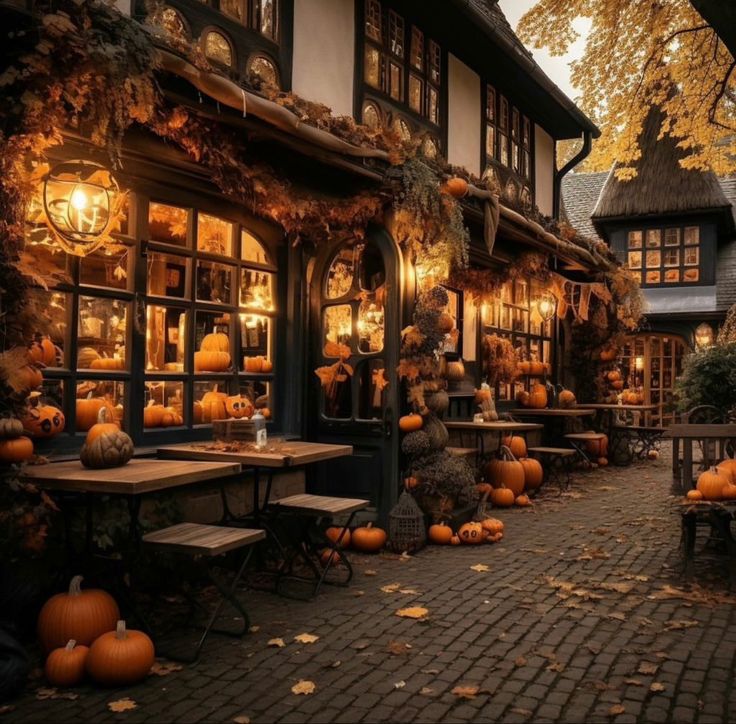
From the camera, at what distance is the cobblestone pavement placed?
369 centimetres

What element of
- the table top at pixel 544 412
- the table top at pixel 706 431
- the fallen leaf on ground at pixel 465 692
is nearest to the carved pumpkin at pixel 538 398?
the table top at pixel 544 412

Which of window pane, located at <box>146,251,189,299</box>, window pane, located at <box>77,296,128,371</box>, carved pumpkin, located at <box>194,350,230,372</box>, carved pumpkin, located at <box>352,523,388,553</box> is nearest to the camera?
window pane, located at <box>77,296,128,371</box>

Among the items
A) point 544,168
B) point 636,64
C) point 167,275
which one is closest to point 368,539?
point 167,275

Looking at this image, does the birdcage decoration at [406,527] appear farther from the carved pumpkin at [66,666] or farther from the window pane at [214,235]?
the carved pumpkin at [66,666]

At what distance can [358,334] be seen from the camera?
7.83 metres

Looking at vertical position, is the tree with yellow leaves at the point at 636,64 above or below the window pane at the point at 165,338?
above

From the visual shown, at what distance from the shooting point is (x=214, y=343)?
677cm

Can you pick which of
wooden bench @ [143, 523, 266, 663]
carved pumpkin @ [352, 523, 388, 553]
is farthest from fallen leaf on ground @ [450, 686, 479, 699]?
carved pumpkin @ [352, 523, 388, 553]

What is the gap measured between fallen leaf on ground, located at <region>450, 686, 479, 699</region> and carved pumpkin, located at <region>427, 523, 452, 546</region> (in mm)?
3571

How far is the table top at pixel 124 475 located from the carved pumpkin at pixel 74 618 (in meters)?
0.59

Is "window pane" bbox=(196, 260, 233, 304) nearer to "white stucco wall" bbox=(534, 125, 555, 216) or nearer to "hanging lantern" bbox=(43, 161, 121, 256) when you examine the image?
"hanging lantern" bbox=(43, 161, 121, 256)

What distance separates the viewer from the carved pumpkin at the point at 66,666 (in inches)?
156

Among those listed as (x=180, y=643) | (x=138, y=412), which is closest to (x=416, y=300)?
(x=138, y=412)

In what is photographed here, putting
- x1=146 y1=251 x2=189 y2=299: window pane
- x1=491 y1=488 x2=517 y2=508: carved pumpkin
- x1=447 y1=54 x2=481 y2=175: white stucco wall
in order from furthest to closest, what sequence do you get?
x1=447 y1=54 x2=481 y2=175: white stucco wall → x1=491 y1=488 x2=517 y2=508: carved pumpkin → x1=146 y1=251 x2=189 y2=299: window pane
